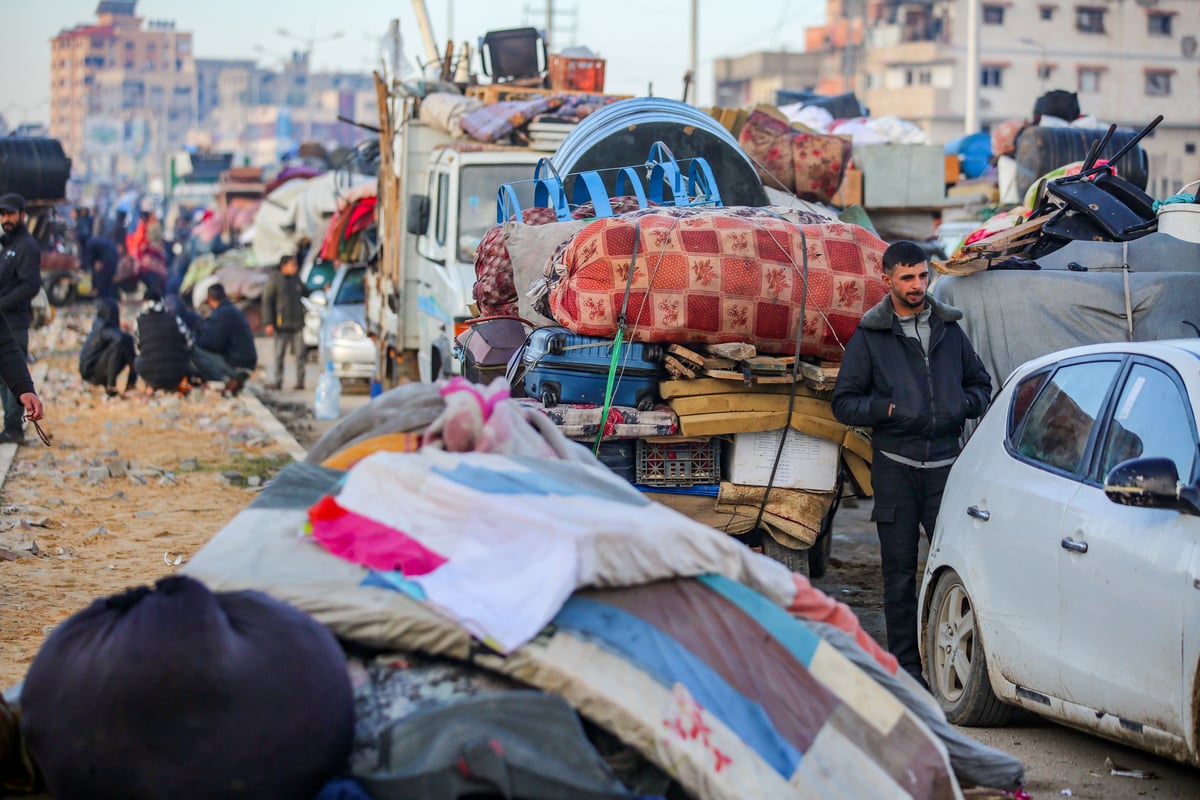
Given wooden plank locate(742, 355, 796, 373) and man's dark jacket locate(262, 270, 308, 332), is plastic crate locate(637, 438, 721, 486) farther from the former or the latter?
man's dark jacket locate(262, 270, 308, 332)

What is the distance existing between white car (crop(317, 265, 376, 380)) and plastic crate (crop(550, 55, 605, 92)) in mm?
4494

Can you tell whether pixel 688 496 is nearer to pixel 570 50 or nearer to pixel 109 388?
pixel 570 50

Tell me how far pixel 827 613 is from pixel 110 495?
9.55 metres

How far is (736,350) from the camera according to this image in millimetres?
7719

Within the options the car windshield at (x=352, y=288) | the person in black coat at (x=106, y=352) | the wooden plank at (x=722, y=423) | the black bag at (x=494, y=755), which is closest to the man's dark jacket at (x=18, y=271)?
the person in black coat at (x=106, y=352)

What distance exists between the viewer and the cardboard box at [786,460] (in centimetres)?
795

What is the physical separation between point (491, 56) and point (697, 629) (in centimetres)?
1521

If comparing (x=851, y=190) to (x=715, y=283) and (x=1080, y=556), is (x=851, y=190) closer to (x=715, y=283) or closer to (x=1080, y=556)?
(x=715, y=283)

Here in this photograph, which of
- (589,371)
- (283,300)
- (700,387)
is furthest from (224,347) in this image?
(700,387)

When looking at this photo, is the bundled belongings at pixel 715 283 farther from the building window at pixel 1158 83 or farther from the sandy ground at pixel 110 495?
the building window at pixel 1158 83

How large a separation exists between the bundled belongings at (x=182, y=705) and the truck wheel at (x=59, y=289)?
35.6 meters

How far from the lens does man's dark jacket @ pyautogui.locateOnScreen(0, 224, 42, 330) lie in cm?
1380

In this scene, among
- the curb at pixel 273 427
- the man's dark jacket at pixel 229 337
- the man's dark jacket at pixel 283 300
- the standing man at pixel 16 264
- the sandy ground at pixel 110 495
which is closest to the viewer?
the sandy ground at pixel 110 495

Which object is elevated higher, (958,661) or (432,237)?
(432,237)
